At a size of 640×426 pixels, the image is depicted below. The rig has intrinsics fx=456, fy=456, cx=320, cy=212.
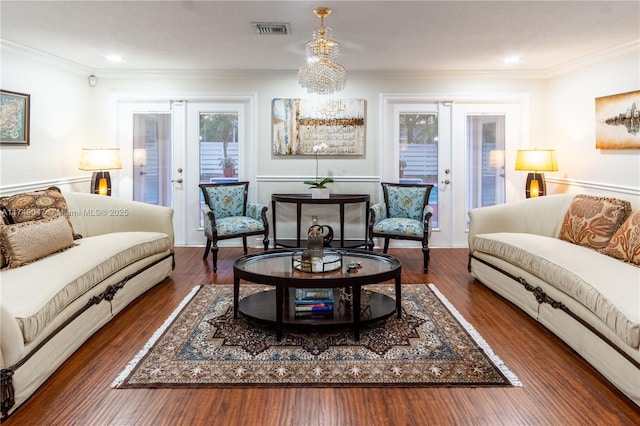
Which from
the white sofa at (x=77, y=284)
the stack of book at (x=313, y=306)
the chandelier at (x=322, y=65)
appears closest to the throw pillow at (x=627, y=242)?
the stack of book at (x=313, y=306)

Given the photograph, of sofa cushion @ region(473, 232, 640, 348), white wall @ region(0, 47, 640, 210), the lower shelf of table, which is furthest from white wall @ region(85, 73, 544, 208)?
the lower shelf of table

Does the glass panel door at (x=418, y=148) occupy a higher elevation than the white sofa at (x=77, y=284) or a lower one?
higher

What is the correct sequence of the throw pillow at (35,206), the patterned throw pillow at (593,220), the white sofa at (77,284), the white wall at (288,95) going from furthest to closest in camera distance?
1. the white wall at (288,95)
2. the patterned throw pillow at (593,220)
3. the throw pillow at (35,206)
4. the white sofa at (77,284)

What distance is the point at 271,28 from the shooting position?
3783 millimetres

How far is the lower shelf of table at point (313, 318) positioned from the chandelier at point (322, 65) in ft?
6.13

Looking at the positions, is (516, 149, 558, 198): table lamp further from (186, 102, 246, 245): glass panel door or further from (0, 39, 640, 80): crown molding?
(186, 102, 246, 245): glass panel door

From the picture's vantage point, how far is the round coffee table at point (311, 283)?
2.79m

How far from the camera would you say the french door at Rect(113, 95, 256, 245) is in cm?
579

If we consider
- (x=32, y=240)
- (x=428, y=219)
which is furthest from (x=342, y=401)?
(x=428, y=219)

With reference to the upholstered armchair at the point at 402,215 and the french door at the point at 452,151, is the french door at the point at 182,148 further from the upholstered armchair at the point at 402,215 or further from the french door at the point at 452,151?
the french door at the point at 452,151

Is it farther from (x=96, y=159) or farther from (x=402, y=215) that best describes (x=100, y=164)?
(x=402, y=215)

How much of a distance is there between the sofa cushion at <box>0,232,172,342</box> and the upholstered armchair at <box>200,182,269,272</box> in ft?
2.85

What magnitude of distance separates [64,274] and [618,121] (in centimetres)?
470

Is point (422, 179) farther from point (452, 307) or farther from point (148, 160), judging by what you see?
point (148, 160)
